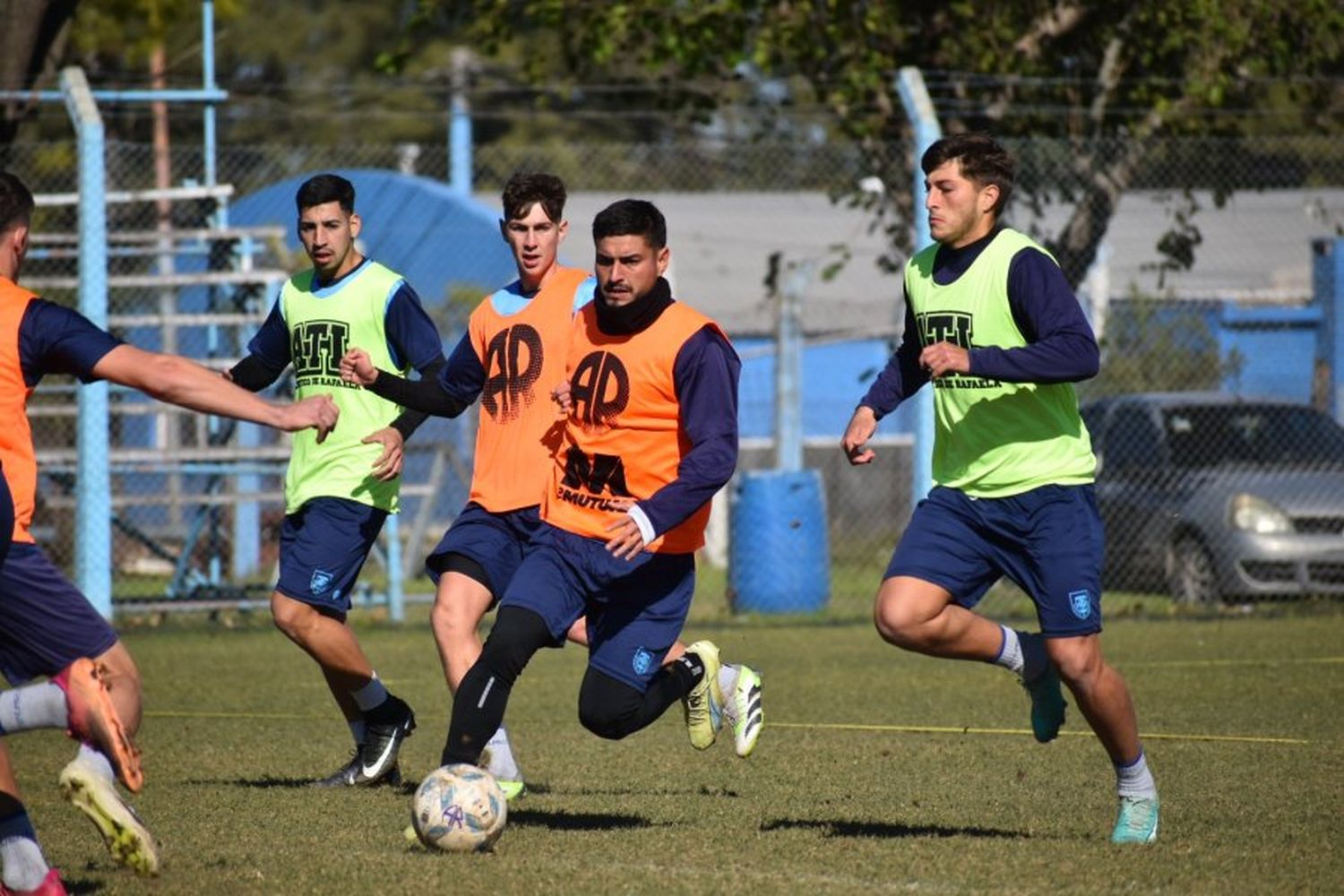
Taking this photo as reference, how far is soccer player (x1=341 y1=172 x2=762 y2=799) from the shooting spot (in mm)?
7473

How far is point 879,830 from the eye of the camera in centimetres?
679

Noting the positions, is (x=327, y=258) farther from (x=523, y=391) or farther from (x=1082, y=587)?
(x=1082, y=587)

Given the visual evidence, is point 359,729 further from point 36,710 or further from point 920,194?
point 920,194

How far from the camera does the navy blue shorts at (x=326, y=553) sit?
817 cm

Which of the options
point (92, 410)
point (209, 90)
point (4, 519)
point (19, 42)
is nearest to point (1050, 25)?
point (209, 90)

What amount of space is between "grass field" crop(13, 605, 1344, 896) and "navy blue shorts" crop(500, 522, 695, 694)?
0.59 metres

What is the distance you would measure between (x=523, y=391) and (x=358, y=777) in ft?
5.66

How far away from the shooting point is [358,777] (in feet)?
26.6

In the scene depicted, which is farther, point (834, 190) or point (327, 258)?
point (834, 190)

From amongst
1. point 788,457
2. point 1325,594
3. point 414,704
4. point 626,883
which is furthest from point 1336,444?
point 626,883

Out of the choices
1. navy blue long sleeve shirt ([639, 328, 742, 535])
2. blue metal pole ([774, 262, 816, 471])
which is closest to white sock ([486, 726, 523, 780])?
navy blue long sleeve shirt ([639, 328, 742, 535])

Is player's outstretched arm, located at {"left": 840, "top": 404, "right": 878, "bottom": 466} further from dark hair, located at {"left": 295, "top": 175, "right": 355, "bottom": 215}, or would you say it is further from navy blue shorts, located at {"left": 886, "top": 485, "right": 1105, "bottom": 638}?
dark hair, located at {"left": 295, "top": 175, "right": 355, "bottom": 215}

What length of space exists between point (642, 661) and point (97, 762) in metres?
1.96

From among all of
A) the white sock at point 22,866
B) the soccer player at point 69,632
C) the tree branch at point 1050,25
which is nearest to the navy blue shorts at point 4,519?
the soccer player at point 69,632
